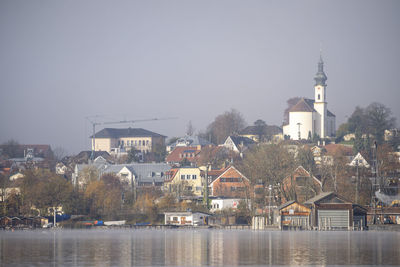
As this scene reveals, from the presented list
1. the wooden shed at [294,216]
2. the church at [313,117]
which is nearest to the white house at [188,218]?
the wooden shed at [294,216]

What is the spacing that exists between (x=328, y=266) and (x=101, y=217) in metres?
57.7

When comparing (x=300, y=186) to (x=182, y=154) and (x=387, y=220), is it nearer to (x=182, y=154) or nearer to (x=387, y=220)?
(x=387, y=220)

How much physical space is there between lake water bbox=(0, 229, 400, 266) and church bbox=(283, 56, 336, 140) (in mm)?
97663

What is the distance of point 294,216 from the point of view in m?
80.8

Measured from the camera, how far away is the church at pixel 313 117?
532ft

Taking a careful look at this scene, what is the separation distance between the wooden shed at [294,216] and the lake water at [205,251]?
46.0 feet

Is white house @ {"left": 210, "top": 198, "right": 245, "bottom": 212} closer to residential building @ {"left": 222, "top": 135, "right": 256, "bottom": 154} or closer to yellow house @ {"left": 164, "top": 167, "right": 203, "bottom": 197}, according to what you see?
yellow house @ {"left": 164, "top": 167, "right": 203, "bottom": 197}

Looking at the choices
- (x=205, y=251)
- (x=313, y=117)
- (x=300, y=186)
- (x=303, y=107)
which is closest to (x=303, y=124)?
(x=313, y=117)

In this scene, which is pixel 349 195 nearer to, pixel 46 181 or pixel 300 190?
pixel 300 190

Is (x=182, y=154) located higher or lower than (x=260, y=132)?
lower

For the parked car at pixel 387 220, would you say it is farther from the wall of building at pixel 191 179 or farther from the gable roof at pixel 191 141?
the gable roof at pixel 191 141

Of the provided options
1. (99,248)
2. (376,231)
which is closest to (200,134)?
(376,231)

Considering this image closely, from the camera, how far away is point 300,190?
9256 centimetres

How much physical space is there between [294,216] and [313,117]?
279ft
